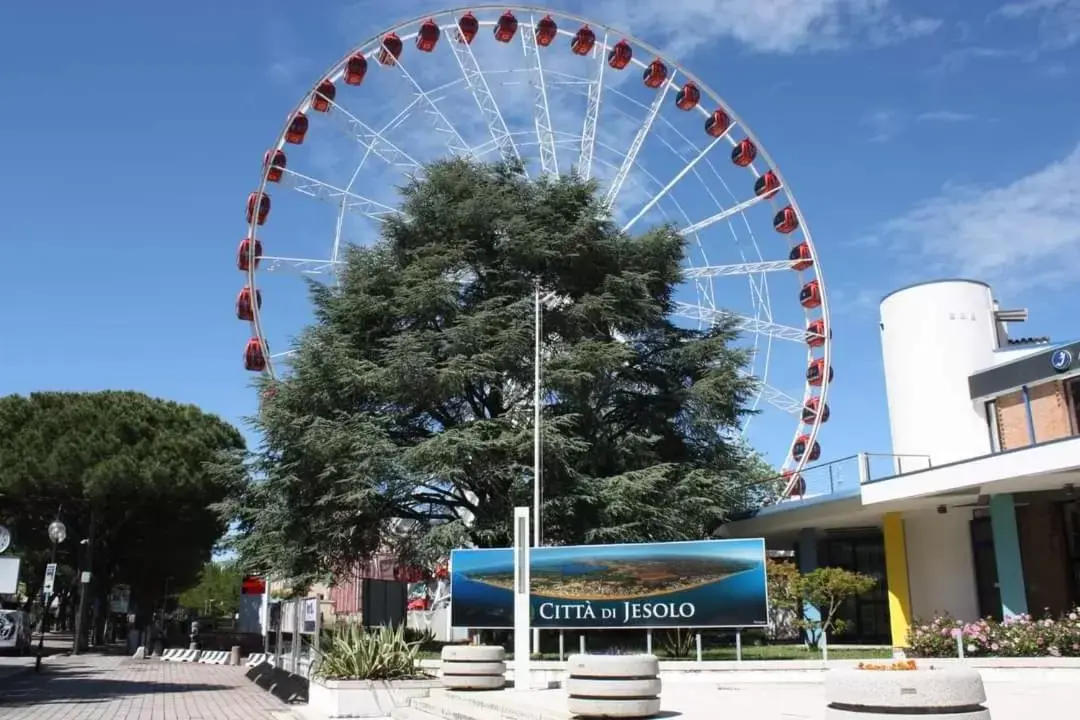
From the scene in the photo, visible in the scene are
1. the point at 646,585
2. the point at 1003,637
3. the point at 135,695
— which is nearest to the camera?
the point at 1003,637

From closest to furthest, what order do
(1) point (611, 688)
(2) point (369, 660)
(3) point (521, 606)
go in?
1. (1) point (611, 688)
2. (3) point (521, 606)
3. (2) point (369, 660)

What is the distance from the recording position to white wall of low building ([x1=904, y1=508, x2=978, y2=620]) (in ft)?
72.7

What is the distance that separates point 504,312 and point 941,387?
11114 mm

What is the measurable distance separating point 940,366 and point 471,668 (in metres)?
14.6

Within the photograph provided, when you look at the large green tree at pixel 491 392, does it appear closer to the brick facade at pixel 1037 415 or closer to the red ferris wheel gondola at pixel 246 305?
the red ferris wheel gondola at pixel 246 305

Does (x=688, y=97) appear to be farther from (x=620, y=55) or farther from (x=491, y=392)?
(x=491, y=392)

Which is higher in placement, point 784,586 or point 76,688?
point 784,586

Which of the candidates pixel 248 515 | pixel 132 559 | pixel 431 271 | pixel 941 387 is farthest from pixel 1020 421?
pixel 132 559

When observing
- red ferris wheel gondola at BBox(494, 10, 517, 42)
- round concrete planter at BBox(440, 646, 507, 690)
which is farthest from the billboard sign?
red ferris wheel gondola at BBox(494, 10, 517, 42)

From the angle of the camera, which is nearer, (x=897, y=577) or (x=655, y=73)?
(x=897, y=577)

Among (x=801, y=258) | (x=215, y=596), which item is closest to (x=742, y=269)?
(x=801, y=258)

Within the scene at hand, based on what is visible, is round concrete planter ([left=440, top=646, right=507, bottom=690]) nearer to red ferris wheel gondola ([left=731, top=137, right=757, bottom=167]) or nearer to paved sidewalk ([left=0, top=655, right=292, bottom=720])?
paved sidewalk ([left=0, top=655, right=292, bottom=720])

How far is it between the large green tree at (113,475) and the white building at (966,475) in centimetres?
2537

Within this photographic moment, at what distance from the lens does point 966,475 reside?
18953mm
